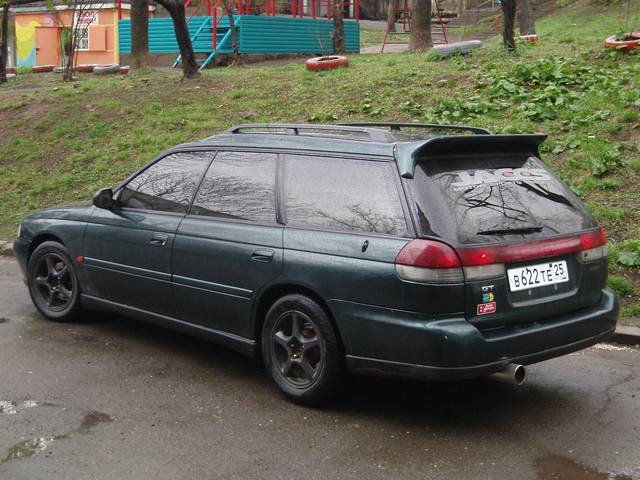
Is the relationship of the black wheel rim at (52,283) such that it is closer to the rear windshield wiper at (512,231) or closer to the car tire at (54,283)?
the car tire at (54,283)

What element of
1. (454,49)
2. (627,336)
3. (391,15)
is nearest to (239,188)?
(627,336)

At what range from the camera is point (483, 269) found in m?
4.73

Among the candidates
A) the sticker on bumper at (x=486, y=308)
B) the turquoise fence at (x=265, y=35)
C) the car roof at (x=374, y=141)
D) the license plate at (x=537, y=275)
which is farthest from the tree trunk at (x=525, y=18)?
the sticker on bumper at (x=486, y=308)

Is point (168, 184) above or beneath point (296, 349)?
above

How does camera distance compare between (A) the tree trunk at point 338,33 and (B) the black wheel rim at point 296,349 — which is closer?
(B) the black wheel rim at point 296,349

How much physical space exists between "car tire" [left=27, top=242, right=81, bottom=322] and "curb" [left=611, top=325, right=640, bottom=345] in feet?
14.3

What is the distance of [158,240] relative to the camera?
20.4 feet

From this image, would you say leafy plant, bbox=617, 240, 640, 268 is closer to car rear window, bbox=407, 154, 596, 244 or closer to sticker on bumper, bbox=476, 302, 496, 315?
car rear window, bbox=407, 154, 596, 244

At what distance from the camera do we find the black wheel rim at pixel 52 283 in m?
7.25

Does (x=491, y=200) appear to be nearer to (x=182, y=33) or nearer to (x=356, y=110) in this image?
(x=356, y=110)

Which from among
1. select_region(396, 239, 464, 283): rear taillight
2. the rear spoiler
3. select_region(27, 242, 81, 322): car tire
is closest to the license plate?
select_region(396, 239, 464, 283): rear taillight

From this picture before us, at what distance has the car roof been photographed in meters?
5.05

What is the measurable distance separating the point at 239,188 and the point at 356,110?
7286 mm

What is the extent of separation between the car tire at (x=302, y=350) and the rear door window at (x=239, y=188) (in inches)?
24.9
